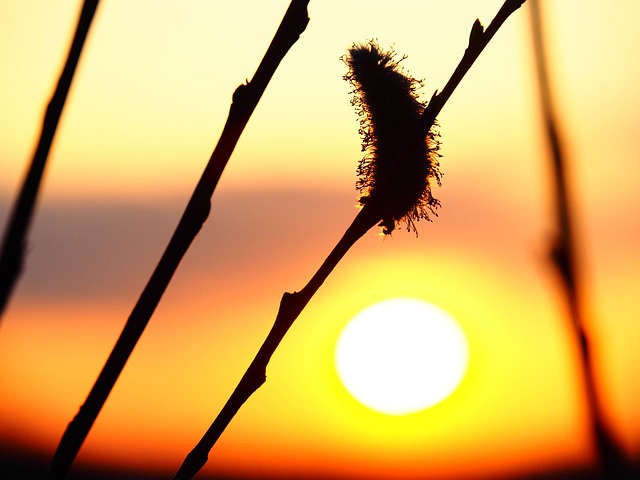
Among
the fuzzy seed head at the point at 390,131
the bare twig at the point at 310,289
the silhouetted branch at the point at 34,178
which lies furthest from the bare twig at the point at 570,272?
the fuzzy seed head at the point at 390,131

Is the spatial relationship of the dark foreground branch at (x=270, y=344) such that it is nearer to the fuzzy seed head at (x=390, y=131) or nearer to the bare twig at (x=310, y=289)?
the bare twig at (x=310, y=289)

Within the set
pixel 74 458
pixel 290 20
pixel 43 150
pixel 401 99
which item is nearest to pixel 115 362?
pixel 74 458

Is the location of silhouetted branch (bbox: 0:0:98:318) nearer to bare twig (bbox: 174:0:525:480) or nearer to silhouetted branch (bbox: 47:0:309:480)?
silhouetted branch (bbox: 47:0:309:480)

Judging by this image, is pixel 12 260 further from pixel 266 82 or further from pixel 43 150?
pixel 266 82

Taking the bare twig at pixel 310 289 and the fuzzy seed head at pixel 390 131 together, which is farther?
the fuzzy seed head at pixel 390 131

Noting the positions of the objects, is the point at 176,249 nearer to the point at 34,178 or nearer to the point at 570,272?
the point at 34,178

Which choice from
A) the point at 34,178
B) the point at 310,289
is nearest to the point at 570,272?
the point at 310,289

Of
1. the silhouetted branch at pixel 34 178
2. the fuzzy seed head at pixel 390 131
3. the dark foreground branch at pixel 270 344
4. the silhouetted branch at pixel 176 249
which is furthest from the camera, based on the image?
the fuzzy seed head at pixel 390 131

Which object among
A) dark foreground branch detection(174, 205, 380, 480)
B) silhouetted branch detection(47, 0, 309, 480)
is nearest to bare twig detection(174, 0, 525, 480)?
dark foreground branch detection(174, 205, 380, 480)
